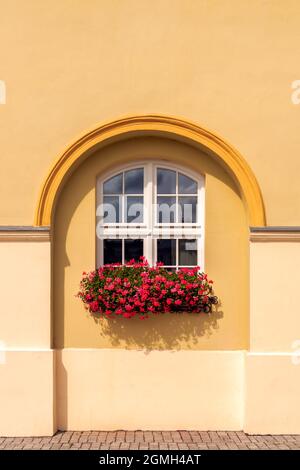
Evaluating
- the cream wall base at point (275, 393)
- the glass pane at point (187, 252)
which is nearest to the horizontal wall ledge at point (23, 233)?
the glass pane at point (187, 252)

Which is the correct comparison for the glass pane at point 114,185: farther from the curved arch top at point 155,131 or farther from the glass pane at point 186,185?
the glass pane at point 186,185

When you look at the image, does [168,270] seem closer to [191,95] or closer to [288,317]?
[288,317]

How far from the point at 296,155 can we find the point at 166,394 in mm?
3510

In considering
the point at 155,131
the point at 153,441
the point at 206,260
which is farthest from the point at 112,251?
the point at 153,441

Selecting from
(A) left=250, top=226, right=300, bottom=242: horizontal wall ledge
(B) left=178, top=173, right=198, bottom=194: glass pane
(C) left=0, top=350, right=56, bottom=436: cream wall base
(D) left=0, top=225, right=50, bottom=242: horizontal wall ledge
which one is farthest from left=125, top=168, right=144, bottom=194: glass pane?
(C) left=0, top=350, right=56, bottom=436: cream wall base

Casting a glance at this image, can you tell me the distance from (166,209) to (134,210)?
0.43 m

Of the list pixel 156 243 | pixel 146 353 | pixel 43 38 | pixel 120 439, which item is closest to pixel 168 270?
pixel 156 243

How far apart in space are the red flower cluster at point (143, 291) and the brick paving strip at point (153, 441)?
149 cm

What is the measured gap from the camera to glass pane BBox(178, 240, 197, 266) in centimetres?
632

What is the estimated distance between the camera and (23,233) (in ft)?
19.7

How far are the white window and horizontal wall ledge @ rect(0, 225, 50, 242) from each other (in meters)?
0.73

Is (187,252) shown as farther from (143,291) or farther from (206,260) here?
(143,291)

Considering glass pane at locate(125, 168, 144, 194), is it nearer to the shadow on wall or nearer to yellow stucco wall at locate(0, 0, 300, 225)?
yellow stucco wall at locate(0, 0, 300, 225)

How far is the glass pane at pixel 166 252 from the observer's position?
6.32 m
